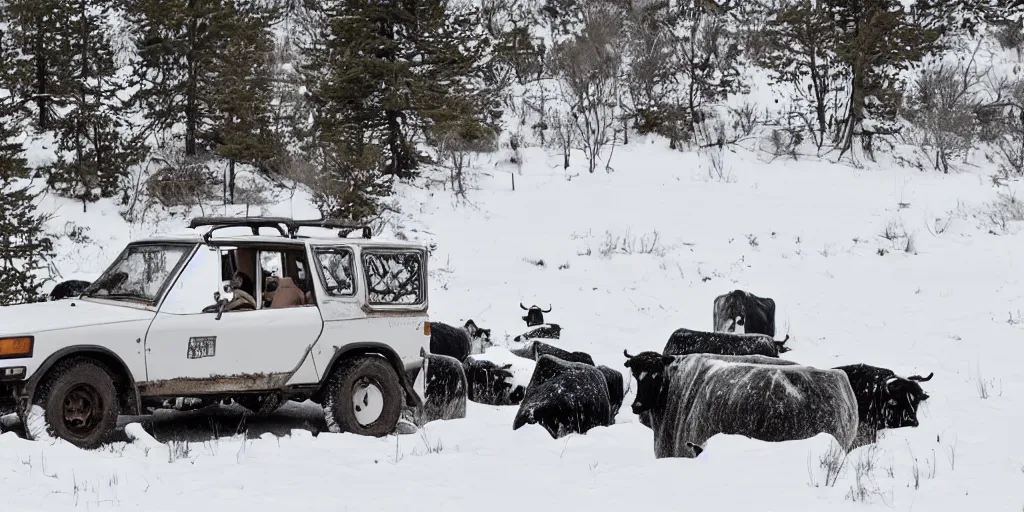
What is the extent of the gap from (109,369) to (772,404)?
5.01 metres

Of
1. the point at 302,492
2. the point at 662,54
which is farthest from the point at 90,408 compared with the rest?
the point at 662,54

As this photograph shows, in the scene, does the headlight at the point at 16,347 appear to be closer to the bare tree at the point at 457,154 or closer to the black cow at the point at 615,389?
the black cow at the point at 615,389

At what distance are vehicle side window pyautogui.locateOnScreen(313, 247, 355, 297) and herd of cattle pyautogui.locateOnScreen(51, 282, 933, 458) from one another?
3.59ft

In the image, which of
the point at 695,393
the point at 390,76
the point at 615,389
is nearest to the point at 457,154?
the point at 390,76

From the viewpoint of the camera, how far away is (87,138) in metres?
28.8

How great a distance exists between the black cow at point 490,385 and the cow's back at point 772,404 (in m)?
4.67

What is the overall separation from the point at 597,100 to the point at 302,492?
97.9ft

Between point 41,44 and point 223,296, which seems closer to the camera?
point 223,296

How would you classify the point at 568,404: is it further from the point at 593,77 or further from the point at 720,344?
the point at 593,77

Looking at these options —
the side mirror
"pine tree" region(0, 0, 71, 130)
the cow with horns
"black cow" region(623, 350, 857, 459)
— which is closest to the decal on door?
the side mirror

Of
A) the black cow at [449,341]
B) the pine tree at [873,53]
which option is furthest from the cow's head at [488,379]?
the pine tree at [873,53]

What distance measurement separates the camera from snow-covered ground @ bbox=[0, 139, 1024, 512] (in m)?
6.09

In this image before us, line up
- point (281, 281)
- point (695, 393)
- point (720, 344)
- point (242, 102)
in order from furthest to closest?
point (242, 102), point (720, 344), point (281, 281), point (695, 393)

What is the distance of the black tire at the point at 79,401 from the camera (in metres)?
6.88
